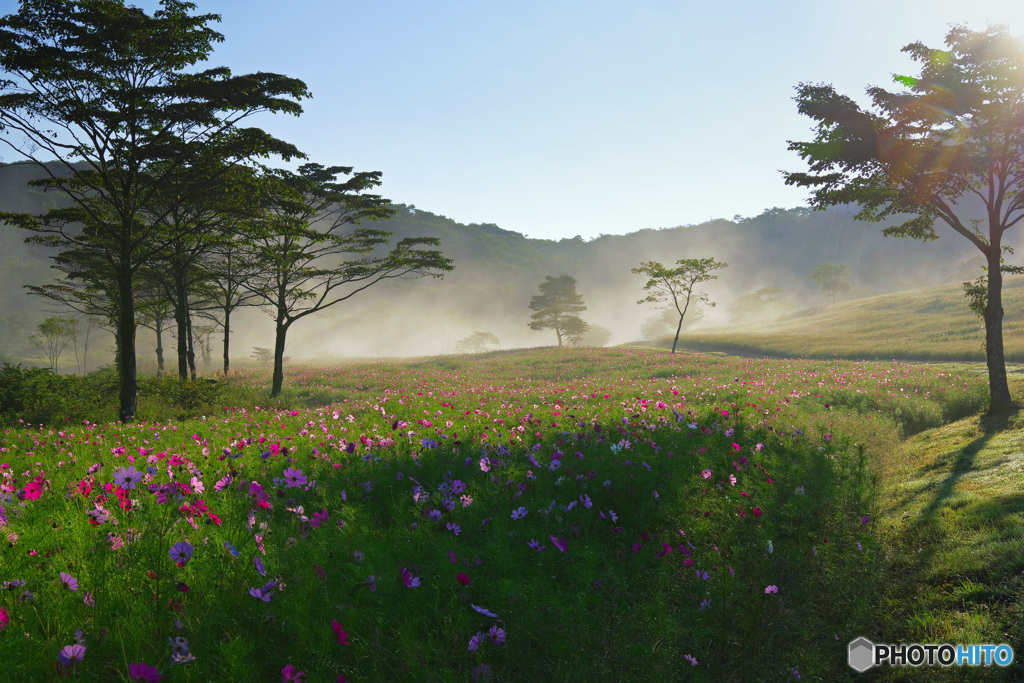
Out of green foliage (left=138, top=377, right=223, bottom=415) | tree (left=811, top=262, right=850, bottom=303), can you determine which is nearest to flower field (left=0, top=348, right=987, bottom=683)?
green foliage (left=138, top=377, right=223, bottom=415)

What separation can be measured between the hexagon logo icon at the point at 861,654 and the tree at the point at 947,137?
10.4 metres

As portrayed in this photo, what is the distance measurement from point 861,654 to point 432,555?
324cm

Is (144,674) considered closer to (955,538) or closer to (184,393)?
(955,538)

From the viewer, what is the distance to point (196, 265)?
896 inches

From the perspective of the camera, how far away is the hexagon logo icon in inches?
141

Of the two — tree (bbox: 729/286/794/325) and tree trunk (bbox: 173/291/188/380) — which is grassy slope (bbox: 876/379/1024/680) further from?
tree (bbox: 729/286/794/325)

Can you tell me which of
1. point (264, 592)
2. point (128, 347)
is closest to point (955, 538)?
point (264, 592)

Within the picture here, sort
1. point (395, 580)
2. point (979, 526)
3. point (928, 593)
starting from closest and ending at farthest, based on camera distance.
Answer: point (395, 580) < point (928, 593) < point (979, 526)

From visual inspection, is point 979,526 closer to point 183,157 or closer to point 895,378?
point 895,378

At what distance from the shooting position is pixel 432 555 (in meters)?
3.91

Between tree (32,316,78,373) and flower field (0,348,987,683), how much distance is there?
23825 millimetres

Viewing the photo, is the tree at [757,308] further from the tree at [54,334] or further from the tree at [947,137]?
the tree at [54,334]

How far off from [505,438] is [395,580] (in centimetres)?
361

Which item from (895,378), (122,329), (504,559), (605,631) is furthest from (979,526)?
(122,329)
